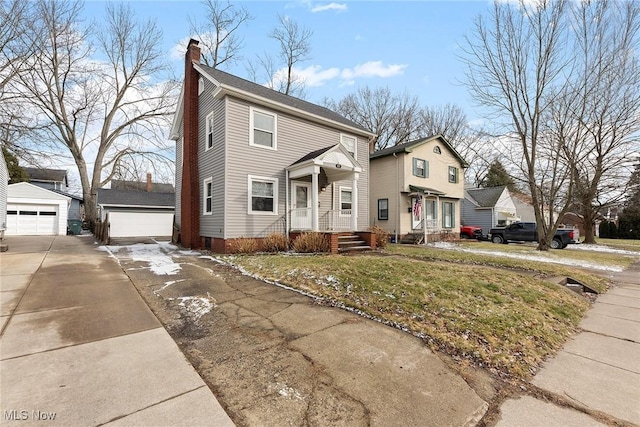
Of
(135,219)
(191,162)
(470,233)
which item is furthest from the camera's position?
(470,233)

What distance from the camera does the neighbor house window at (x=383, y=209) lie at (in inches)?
720

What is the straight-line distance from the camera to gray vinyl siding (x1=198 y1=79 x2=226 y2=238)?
35.0 ft

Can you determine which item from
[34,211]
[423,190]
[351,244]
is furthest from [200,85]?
[34,211]

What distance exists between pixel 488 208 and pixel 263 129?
75.1ft

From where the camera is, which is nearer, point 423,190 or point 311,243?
point 311,243

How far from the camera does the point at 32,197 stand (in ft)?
71.6

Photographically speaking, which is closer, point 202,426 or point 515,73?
point 202,426

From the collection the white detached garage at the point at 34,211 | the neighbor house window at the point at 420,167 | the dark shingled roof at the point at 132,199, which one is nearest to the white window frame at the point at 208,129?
the neighbor house window at the point at 420,167

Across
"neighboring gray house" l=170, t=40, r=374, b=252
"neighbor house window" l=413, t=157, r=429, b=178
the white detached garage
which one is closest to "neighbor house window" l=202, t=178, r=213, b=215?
"neighboring gray house" l=170, t=40, r=374, b=252

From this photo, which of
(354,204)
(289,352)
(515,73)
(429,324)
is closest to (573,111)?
(515,73)

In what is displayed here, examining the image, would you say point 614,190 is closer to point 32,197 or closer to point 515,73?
point 515,73

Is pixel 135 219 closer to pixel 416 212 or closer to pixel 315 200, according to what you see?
→ pixel 315 200

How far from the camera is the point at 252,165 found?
36.3 feet

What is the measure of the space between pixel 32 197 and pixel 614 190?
3616cm
